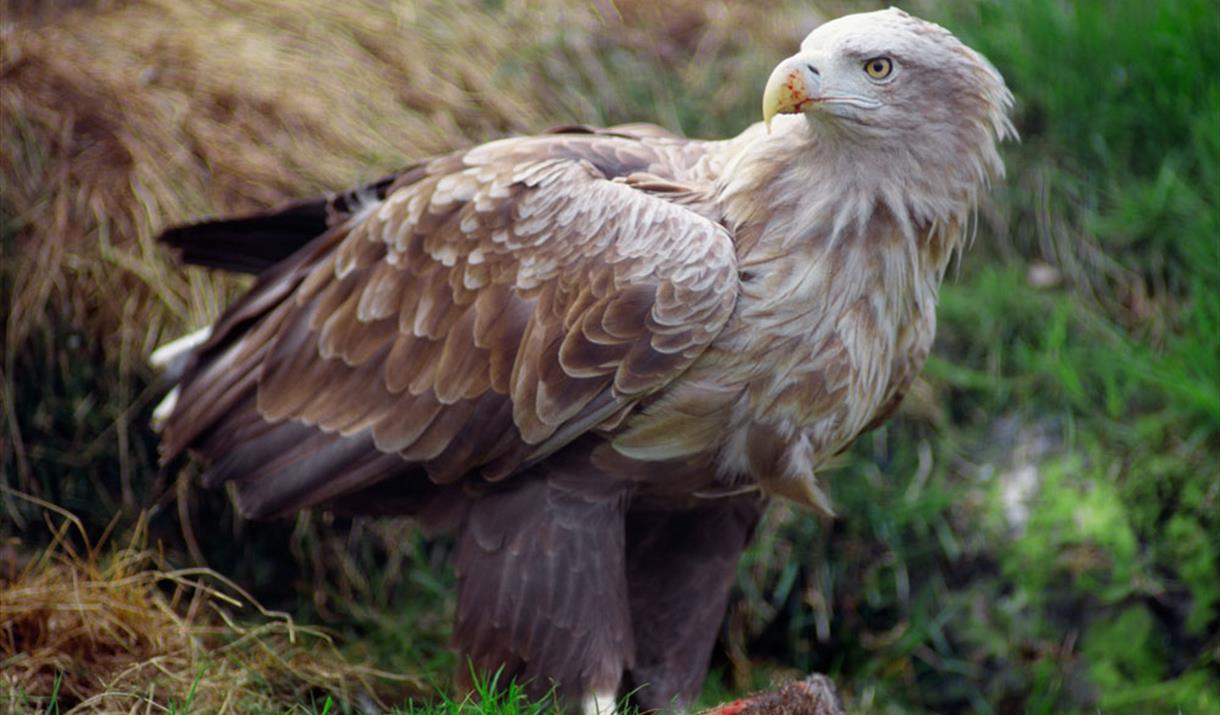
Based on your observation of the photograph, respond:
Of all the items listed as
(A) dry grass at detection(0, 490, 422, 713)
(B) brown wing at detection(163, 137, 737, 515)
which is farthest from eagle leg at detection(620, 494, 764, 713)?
(A) dry grass at detection(0, 490, 422, 713)

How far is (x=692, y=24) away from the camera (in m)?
6.89

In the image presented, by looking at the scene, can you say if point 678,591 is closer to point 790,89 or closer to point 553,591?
point 553,591

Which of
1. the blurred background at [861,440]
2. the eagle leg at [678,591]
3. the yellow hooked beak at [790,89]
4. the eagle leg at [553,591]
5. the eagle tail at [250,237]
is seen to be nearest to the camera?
the yellow hooked beak at [790,89]

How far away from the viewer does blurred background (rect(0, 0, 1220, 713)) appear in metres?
5.19

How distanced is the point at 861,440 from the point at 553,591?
207cm

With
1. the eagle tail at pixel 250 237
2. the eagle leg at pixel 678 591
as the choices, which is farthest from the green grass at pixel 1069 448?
the eagle tail at pixel 250 237

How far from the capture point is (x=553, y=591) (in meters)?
3.88

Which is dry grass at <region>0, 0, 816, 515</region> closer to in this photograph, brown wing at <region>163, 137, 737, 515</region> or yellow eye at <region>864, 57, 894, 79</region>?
brown wing at <region>163, 137, 737, 515</region>

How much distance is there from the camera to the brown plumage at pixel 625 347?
146 inches

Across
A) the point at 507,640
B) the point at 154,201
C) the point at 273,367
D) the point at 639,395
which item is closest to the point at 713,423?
the point at 639,395

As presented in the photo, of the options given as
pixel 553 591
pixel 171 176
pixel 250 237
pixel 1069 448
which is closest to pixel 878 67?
pixel 553 591

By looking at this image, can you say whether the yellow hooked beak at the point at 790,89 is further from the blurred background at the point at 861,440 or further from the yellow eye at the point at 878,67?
the blurred background at the point at 861,440

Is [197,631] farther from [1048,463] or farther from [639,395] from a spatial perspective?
[1048,463]

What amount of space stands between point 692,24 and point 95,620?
12.7 ft
